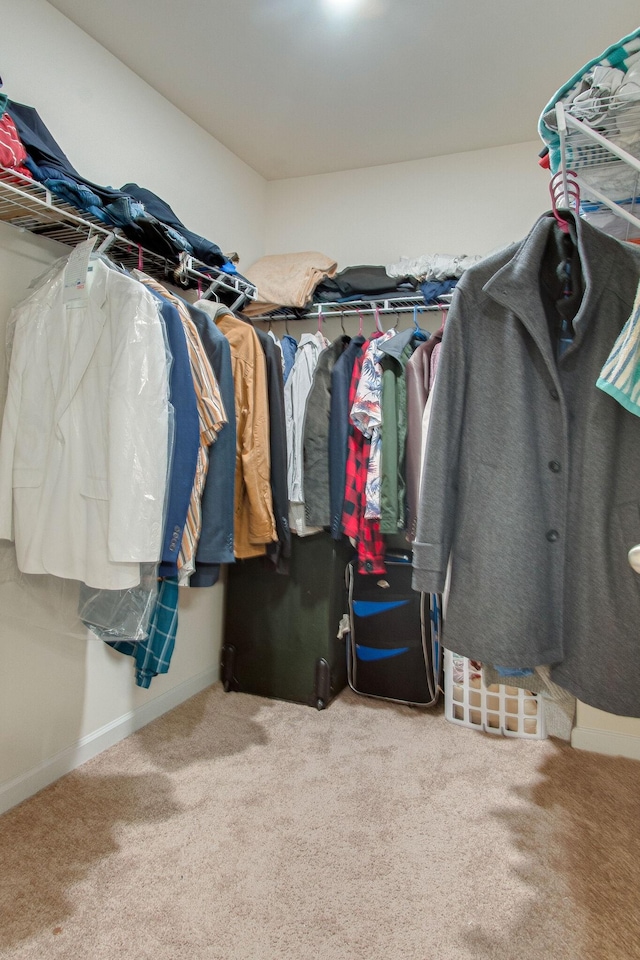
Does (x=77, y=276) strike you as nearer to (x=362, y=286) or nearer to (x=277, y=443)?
(x=277, y=443)

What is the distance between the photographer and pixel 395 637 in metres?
2.56

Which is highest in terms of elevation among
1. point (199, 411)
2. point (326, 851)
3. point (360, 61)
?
point (360, 61)

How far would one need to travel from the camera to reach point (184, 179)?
250 cm

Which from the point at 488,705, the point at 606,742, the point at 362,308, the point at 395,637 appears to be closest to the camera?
the point at 606,742

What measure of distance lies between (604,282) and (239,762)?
1.90 meters

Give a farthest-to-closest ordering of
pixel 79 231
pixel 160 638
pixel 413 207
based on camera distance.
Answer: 1. pixel 413 207
2. pixel 160 638
3. pixel 79 231

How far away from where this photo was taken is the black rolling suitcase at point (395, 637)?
2523mm

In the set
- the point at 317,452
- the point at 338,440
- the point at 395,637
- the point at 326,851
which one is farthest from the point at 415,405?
the point at 326,851

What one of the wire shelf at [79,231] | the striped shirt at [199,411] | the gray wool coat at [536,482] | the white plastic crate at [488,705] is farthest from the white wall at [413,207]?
the white plastic crate at [488,705]

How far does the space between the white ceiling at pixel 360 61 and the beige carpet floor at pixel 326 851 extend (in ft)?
8.45

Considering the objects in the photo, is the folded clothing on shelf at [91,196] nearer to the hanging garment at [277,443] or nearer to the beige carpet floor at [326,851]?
the hanging garment at [277,443]

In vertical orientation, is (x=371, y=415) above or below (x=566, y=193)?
below

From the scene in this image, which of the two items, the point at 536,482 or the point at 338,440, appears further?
the point at 338,440

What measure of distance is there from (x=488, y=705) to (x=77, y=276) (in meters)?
2.15
